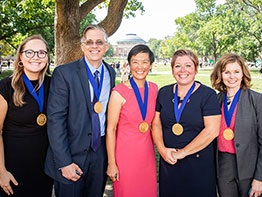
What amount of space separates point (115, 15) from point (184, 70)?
154 inches

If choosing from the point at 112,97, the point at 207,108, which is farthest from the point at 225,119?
the point at 112,97

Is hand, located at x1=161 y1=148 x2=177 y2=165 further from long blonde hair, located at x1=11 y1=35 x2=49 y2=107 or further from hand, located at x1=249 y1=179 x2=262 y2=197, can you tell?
long blonde hair, located at x1=11 y1=35 x2=49 y2=107

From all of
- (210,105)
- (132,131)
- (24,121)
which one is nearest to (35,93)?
(24,121)

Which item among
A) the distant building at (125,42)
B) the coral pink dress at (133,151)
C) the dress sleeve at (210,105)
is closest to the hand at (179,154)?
the coral pink dress at (133,151)

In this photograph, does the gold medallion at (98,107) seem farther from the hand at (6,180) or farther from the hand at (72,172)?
the hand at (6,180)

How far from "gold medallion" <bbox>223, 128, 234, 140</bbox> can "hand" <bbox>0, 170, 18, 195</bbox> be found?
2343 mm

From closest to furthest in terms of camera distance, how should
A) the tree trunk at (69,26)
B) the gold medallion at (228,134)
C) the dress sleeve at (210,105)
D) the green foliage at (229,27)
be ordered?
the dress sleeve at (210,105) → the gold medallion at (228,134) → the tree trunk at (69,26) → the green foliage at (229,27)

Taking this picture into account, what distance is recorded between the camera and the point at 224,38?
129ft

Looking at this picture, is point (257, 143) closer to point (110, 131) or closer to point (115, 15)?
point (110, 131)

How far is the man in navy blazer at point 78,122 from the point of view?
3027 mm

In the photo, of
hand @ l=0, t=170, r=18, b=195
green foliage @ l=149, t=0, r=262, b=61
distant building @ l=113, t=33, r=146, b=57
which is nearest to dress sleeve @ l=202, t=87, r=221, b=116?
hand @ l=0, t=170, r=18, b=195

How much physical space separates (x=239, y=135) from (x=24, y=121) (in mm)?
2306

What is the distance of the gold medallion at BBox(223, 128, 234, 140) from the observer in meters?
3.11

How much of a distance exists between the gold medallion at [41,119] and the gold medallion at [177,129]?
1.42 m
